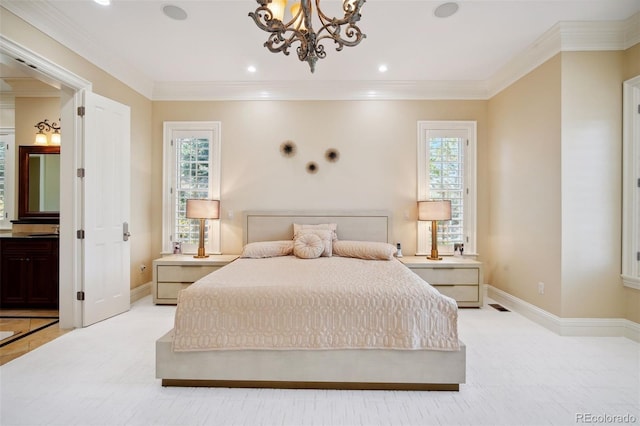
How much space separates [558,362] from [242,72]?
14.6ft

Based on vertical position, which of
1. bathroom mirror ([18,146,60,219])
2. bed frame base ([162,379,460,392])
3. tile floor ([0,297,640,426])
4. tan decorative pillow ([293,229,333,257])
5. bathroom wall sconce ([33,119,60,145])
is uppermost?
bathroom wall sconce ([33,119,60,145])

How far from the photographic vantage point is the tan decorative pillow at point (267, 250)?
12.4 ft

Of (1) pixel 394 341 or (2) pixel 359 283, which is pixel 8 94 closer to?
(2) pixel 359 283

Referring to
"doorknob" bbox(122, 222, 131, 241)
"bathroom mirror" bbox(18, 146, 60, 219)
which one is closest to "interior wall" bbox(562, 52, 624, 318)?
"doorknob" bbox(122, 222, 131, 241)

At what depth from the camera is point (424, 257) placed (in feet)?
14.1

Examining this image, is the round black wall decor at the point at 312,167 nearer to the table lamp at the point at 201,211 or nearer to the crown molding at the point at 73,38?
the table lamp at the point at 201,211

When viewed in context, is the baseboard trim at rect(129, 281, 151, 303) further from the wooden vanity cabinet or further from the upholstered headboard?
the upholstered headboard

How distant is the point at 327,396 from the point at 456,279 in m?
2.48

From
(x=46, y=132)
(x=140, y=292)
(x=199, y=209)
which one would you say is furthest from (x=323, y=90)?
(x=46, y=132)

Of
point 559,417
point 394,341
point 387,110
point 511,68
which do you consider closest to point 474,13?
point 511,68

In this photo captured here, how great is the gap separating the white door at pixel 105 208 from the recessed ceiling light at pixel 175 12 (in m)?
1.25

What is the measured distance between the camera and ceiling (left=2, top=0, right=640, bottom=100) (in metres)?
2.78

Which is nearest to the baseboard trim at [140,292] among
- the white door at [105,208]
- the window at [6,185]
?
the white door at [105,208]

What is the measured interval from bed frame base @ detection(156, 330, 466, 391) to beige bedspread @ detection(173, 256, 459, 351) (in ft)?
0.19
